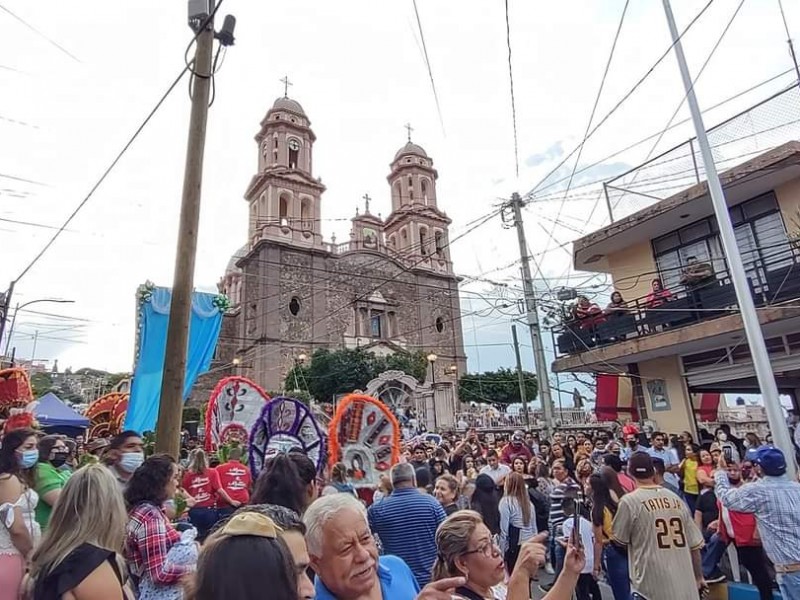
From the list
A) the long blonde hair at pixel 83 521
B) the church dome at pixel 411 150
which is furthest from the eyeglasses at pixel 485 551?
the church dome at pixel 411 150

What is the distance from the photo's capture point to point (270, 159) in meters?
37.0

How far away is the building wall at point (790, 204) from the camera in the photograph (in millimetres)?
10102

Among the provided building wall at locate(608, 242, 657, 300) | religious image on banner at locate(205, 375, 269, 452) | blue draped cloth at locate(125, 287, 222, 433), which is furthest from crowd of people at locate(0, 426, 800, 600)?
building wall at locate(608, 242, 657, 300)

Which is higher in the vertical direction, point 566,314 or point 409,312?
point 409,312

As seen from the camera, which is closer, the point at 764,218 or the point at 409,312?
the point at 764,218

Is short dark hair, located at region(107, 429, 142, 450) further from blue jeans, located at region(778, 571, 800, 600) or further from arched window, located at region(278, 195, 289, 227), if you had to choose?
arched window, located at region(278, 195, 289, 227)

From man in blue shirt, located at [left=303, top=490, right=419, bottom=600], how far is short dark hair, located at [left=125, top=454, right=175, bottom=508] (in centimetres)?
134

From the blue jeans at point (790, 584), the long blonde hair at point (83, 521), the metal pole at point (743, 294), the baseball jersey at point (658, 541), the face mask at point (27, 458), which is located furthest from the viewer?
the metal pole at point (743, 294)

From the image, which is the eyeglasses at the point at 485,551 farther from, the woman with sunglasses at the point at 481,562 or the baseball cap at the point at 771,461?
the baseball cap at the point at 771,461

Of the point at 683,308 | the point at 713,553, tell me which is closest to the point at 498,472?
the point at 713,553

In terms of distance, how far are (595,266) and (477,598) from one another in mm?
14064

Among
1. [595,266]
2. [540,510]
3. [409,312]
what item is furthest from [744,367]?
[409,312]

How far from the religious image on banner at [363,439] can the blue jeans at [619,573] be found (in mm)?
3034

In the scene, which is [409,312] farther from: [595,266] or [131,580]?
[131,580]
